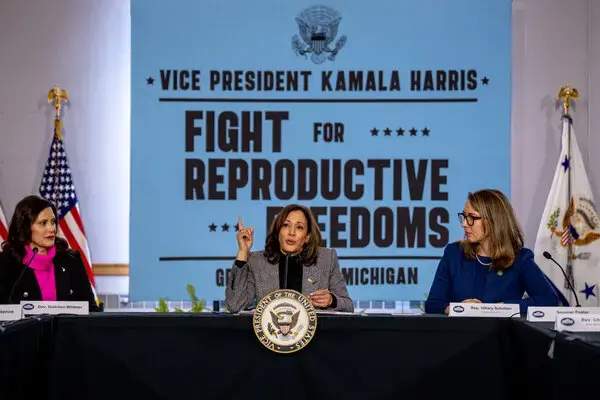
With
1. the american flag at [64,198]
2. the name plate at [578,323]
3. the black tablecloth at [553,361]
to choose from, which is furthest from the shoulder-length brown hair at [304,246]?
the american flag at [64,198]

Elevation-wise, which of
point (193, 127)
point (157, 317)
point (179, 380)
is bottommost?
point (179, 380)

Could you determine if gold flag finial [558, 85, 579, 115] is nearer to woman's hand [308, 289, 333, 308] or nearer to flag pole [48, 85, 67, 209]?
woman's hand [308, 289, 333, 308]

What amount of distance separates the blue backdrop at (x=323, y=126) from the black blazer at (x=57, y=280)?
1.16 m

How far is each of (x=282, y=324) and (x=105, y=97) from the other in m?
2.84

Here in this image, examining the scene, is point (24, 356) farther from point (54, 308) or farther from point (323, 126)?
point (323, 126)

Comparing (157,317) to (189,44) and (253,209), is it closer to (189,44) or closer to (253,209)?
(253,209)

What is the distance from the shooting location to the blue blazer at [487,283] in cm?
312

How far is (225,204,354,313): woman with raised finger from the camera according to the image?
3.29 m

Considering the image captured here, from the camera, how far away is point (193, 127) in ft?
15.5

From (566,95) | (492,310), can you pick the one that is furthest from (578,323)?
(566,95)

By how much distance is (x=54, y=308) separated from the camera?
2627 millimetres

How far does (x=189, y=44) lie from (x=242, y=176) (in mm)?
868

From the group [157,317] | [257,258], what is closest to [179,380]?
[157,317]

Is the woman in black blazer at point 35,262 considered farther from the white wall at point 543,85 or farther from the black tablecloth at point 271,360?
the white wall at point 543,85
